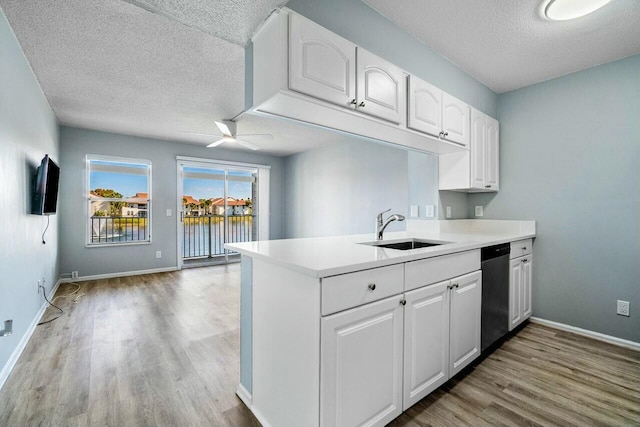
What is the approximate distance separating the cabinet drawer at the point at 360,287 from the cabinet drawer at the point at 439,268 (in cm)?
8

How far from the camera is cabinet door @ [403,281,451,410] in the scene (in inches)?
60.6

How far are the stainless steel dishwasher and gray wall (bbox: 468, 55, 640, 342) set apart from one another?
0.80 metres

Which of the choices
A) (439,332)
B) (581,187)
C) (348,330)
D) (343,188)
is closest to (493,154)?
(581,187)

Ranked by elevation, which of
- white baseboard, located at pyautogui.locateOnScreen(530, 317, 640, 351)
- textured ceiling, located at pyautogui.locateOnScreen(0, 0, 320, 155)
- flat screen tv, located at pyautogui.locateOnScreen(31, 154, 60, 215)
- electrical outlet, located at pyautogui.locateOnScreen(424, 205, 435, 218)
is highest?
textured ceiling, located at pyautogui.locateOnScreen(0, 0, 320, 155)

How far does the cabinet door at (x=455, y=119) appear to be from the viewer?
2.48 meters

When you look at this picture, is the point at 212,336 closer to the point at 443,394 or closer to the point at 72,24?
the point at 443,394

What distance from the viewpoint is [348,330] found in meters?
1.25

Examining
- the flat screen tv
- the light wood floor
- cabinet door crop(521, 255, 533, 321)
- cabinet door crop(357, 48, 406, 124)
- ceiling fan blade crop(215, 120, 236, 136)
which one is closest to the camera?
the light wood floor

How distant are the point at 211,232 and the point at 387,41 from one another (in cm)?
571

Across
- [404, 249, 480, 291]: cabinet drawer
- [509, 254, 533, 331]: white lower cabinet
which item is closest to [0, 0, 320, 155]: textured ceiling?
[404, 249, 480, 291]: cabinet drawer

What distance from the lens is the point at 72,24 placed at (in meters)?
2.10

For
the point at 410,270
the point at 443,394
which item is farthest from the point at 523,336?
the point at 410,270

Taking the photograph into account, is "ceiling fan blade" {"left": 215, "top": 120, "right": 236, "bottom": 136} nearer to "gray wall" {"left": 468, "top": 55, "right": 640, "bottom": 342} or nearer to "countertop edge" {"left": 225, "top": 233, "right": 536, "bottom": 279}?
"countertop edge" {"left": 225, "top": 233, "right": 536, "bottom": 279}

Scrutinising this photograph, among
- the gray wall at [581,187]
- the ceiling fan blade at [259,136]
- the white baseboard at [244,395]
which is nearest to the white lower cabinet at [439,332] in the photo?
the white baseboard at [244,395]
